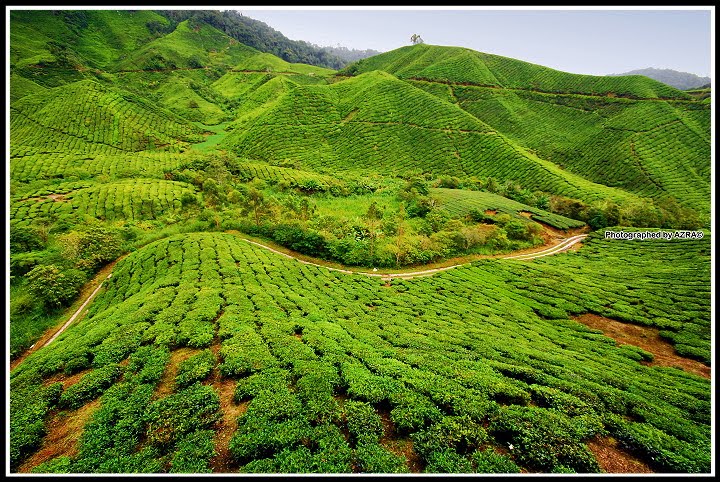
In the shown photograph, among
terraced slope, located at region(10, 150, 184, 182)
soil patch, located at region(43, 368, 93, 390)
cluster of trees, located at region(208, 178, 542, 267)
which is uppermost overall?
terraced slope, located at region(10, 150, 184, 182)

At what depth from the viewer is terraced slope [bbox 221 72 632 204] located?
3649 inches

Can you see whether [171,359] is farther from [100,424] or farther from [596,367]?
[596,367]

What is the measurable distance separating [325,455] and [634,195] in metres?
102

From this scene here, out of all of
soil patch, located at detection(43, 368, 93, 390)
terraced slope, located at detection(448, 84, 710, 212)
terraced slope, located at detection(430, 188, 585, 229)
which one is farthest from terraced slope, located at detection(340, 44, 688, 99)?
soil patch, located at detection(43, 368, 93, 390)

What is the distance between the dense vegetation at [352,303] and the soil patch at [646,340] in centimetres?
86

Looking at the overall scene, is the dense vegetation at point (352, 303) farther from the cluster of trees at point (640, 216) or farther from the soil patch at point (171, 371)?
the cluster of trees at point (640, 216)

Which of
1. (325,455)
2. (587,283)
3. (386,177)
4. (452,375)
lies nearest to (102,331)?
(325,455)

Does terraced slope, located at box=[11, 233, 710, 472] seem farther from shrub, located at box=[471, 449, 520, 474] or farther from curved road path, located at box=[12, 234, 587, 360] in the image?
curved road path, located at box=[12, 234, 587, 360]

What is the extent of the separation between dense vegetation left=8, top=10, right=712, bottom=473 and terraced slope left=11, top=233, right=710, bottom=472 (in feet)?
0.34

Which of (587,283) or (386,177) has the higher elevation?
(386,177)

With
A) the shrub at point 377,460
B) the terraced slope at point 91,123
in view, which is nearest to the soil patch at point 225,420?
the shrub at point 377,460

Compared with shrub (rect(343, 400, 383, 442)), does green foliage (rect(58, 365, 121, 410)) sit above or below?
below

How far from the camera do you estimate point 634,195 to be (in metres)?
79.4

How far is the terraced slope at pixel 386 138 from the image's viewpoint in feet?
304
